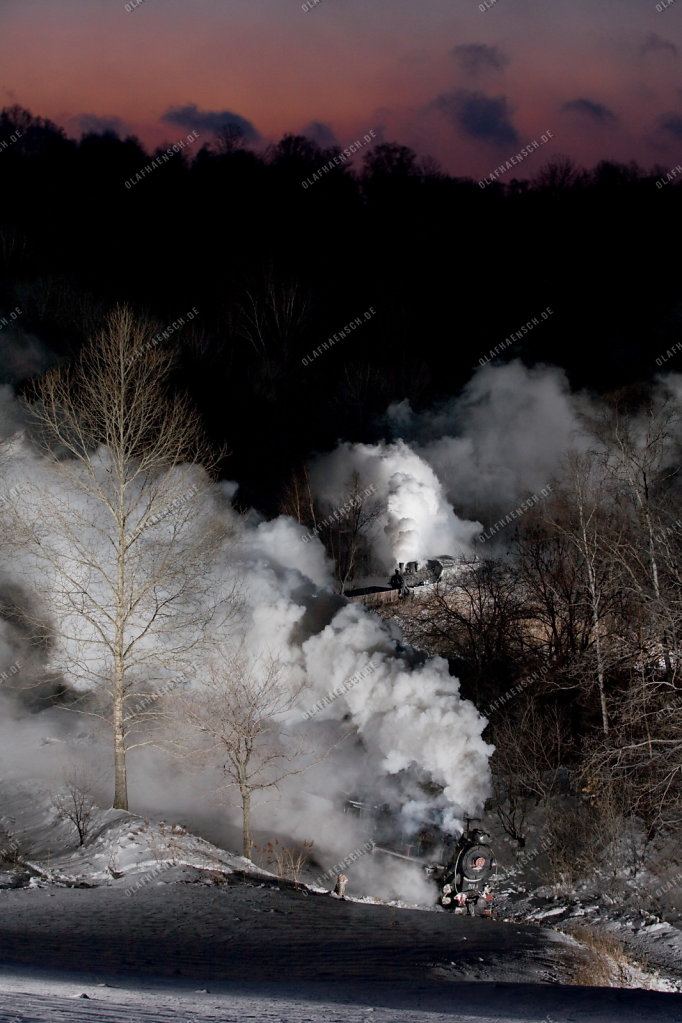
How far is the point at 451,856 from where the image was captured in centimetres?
1911

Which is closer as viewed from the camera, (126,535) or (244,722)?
(126,535)

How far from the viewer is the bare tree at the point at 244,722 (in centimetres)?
2041

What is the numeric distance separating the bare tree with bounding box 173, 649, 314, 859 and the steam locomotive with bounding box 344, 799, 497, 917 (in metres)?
2.33

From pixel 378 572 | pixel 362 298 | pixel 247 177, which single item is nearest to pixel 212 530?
pixel 378 572

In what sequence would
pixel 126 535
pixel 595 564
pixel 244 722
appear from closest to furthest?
pixel 126 535 → pixel 244 722 → pixel 595 564

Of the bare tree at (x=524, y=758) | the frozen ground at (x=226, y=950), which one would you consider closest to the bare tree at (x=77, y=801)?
the frozen ground at (x=226, y=950)

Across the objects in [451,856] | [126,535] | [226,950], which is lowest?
[226,950]

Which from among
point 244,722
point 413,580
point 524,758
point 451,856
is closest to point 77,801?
point 244,722

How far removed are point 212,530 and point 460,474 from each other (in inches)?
1378

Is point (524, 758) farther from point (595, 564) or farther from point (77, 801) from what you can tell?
point (77, 801)

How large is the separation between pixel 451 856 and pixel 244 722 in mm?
4992

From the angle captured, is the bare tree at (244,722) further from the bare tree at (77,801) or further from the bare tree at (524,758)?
the bare tree at (524,758)

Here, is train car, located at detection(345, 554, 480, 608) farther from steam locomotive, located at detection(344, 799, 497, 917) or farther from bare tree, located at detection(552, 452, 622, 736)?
steam locomotive, located at detection(344, 799, 497, 917)

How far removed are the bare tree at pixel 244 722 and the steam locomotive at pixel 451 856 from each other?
233 centimetres
